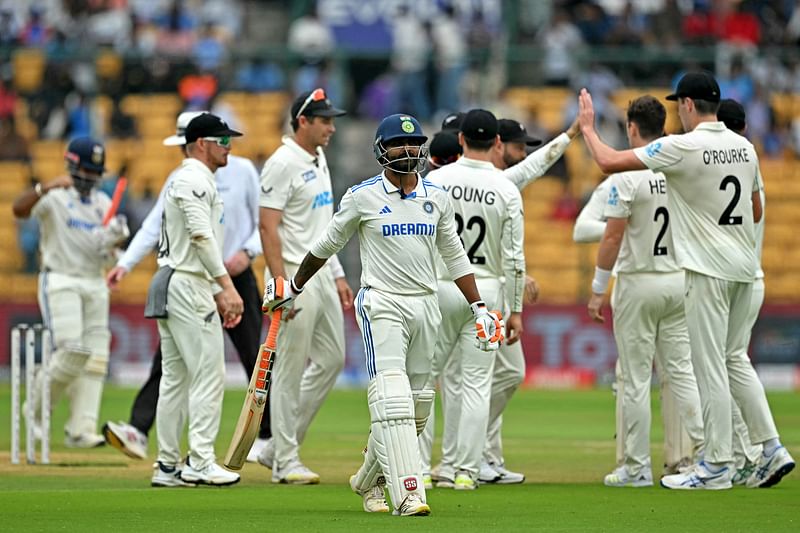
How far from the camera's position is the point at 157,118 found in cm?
2411

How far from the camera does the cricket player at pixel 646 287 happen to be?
10.3 meters

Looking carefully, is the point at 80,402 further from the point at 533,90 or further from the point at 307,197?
the point at 533,90

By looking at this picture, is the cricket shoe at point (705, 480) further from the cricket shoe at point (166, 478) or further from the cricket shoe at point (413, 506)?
the cricket shoe at point (166, 478)

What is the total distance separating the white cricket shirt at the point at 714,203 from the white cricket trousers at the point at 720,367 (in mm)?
126

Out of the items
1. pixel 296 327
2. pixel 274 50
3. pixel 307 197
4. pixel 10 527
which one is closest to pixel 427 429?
pixel 296 327

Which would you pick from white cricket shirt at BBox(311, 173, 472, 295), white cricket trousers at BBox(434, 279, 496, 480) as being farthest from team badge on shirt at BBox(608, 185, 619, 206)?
white cricket shirt at BBox(311, 173, 472, 295)

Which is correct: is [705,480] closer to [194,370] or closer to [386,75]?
[194,370]

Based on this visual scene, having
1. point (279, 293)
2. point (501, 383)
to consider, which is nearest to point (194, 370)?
point (279, 293)

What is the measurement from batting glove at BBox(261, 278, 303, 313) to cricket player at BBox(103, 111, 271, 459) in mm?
2703

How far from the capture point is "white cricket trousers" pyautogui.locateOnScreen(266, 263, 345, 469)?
10195 millimetres

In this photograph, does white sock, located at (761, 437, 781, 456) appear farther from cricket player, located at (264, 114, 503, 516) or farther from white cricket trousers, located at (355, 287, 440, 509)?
white cricket trousers, located at (355, 287, 440, 509)

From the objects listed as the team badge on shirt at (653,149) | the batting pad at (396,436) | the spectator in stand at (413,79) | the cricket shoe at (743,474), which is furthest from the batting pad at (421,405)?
the spectator in stand at (413,79)

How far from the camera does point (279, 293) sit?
8508mm

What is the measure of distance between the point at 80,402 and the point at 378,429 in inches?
228
